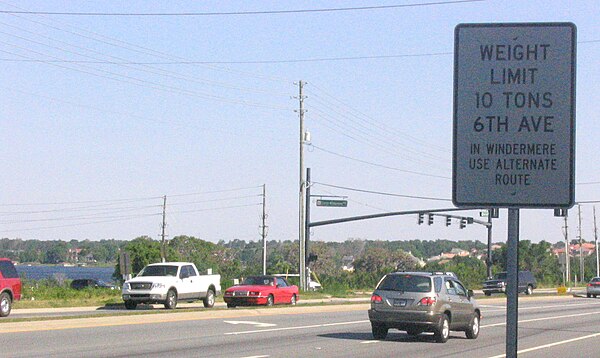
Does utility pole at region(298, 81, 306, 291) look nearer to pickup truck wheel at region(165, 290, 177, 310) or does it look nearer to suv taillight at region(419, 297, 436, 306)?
pickup truck wheel at region(165, 290, 177, 310)

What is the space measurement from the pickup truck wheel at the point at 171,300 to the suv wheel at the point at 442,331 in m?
15.2

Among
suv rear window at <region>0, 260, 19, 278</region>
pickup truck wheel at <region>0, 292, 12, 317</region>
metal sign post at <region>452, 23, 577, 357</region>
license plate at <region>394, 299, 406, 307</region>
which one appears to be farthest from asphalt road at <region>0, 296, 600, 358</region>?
metal sign post at <region>452, 23, 577, 357</region>

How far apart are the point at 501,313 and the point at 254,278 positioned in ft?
34.8

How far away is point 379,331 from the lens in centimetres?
2478

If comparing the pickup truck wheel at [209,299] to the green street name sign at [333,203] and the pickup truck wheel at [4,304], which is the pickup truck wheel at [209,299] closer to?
the pickup truck wheel at [4,304]

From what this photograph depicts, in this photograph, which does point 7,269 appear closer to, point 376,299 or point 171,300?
point 171,300

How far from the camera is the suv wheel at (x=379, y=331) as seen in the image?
2460 centimetres

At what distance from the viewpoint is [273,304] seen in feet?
132

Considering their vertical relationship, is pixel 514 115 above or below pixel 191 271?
above

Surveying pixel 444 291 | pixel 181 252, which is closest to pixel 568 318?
pixel 444 291

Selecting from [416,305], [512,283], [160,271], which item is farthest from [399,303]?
[512,283]

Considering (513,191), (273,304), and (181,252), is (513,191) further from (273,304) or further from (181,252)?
(181,252)

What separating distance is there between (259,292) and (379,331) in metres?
14.9

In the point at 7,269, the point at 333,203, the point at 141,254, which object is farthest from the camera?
the point at 141,254
